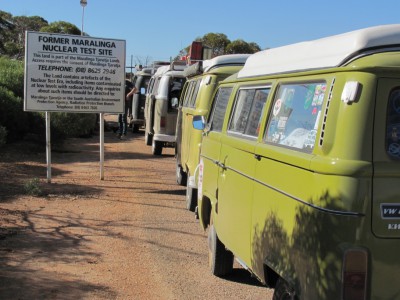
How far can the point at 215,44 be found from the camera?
50625 millimetres

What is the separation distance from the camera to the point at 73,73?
32.1 ft

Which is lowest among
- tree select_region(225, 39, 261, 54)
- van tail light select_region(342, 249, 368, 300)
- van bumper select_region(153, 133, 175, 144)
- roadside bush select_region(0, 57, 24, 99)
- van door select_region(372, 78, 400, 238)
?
van bumper select_region(153, 133, 175, 144)

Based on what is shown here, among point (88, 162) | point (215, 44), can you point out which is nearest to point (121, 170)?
point (88, 162)

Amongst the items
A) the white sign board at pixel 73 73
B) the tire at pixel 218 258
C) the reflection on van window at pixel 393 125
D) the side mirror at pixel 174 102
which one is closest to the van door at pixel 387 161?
the reflection on van window at pixel 393 125

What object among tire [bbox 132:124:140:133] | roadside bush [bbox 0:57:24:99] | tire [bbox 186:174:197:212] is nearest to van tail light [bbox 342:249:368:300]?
tire [bbox 186:174:197:212]

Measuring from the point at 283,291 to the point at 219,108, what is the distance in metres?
2.81

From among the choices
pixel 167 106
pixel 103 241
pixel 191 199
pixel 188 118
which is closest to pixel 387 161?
pixel 103 241

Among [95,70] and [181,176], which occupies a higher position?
[95,70]

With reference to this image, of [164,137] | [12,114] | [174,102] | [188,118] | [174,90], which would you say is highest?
[174,90]

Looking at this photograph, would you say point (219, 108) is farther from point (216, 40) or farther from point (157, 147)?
point (216, 40)

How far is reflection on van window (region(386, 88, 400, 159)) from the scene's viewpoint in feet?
8.78

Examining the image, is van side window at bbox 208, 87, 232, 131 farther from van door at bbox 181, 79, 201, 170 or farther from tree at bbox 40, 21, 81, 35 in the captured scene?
tree at bbox 40, 21, 81, 35

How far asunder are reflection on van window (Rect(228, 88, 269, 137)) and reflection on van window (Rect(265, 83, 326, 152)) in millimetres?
316

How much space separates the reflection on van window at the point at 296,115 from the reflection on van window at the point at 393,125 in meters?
0.41
